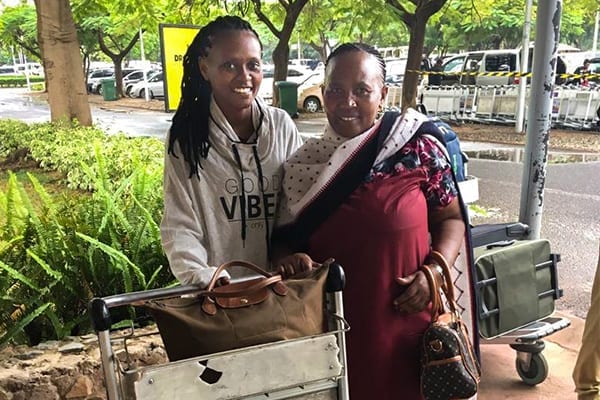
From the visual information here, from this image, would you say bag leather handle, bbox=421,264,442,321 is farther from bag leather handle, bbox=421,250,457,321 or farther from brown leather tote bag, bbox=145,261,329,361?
brown leather tote bag, bbox=145,261,329,361

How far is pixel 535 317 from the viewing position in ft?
10.3

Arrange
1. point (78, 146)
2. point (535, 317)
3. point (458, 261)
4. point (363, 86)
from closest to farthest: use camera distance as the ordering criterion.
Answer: point (363, 86), point (458, 261), point (535, 317), point (78, 146)

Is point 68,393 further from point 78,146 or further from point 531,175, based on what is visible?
point 78,146

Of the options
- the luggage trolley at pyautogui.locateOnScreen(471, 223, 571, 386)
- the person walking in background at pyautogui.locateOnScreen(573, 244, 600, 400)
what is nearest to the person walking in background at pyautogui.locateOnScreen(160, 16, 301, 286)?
the person walking in background at pyautogui.locateOnScreen(573, 244, 600, 400)

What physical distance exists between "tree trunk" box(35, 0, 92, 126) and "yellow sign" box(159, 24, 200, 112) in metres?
3.92

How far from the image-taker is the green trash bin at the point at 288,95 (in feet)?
56.7

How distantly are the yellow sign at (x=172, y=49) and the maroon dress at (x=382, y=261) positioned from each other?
372 cm

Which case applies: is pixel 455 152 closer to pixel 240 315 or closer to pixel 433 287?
pixel 433 287

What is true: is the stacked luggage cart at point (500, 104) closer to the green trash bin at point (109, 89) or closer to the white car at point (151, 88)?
the white car at point (151, 88)

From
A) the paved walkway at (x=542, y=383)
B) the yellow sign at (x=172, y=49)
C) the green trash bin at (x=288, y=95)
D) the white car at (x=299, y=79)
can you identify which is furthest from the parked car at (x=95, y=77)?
the paved walkway at (x=542, y=383)

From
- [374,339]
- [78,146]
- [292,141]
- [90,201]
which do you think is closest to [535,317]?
[374,339]

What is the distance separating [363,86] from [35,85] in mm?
45413

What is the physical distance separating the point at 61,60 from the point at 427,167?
26.7 ft

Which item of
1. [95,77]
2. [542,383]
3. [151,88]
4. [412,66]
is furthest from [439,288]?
[95,77]
